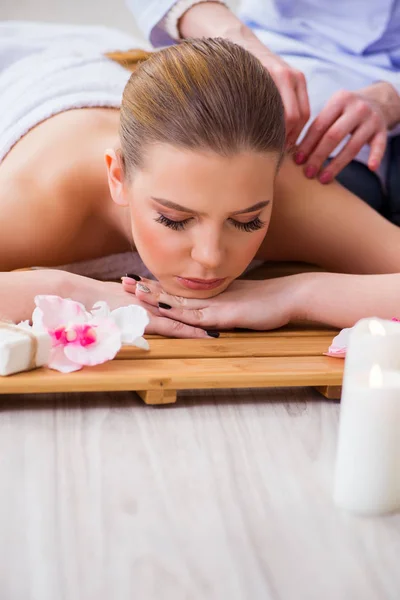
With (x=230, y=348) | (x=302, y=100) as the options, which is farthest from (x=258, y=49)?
(x=230, y=348)

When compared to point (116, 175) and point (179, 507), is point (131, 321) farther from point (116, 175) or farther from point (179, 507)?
point (179, 507)

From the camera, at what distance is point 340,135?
1.84 meters

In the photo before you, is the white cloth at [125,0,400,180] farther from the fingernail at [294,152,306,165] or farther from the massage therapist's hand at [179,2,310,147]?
the fingernail at [294,152,306,165]

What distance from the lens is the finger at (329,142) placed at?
1831 mm

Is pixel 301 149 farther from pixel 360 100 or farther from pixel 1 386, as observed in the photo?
pixel 1 386

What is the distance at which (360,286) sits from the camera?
5.28 ft

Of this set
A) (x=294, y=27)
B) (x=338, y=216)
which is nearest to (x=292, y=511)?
(x=338, y=216)

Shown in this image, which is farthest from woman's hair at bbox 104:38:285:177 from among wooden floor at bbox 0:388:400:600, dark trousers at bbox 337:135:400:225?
dark trousers at bbox 337:135:400:225

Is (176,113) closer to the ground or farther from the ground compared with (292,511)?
farther from the ground

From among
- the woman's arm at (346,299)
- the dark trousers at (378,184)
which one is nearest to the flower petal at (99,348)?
the woman's arm at (346,299)

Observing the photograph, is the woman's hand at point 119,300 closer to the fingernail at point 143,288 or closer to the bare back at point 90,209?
the fingernail at point 143,288

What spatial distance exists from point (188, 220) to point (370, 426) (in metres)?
0.61

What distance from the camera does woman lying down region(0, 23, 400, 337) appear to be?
1.42 metres

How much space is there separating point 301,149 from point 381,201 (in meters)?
0.48
